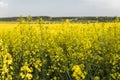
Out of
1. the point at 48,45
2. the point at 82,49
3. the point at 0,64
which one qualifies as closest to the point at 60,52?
the point at 82,49

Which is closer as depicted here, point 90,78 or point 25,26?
point 90,78

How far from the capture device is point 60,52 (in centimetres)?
803

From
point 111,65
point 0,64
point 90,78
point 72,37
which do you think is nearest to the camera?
point 0,64

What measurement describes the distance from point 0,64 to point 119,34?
4.37 m

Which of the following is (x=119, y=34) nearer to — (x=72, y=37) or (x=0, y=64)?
(x=72, y=37)

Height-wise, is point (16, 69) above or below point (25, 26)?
below

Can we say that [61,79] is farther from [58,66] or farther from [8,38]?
[8,38]

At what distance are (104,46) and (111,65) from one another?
2.33ft

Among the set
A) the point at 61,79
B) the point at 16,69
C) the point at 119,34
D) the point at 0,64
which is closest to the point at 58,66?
the point at 61,79

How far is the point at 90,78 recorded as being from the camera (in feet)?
24.9

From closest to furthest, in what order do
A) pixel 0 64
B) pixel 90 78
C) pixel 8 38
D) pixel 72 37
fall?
pixel 0 64 < pixel 90 78 < pixel 72 37 < pixel 8 38

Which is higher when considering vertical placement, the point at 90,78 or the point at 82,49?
the point at 82,49

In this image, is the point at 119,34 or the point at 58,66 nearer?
the point at 58,66

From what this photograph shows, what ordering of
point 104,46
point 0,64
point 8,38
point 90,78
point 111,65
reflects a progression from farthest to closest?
point 8,38 → point 104,46 → point 111,65 → point 90,78 → point 0,64
